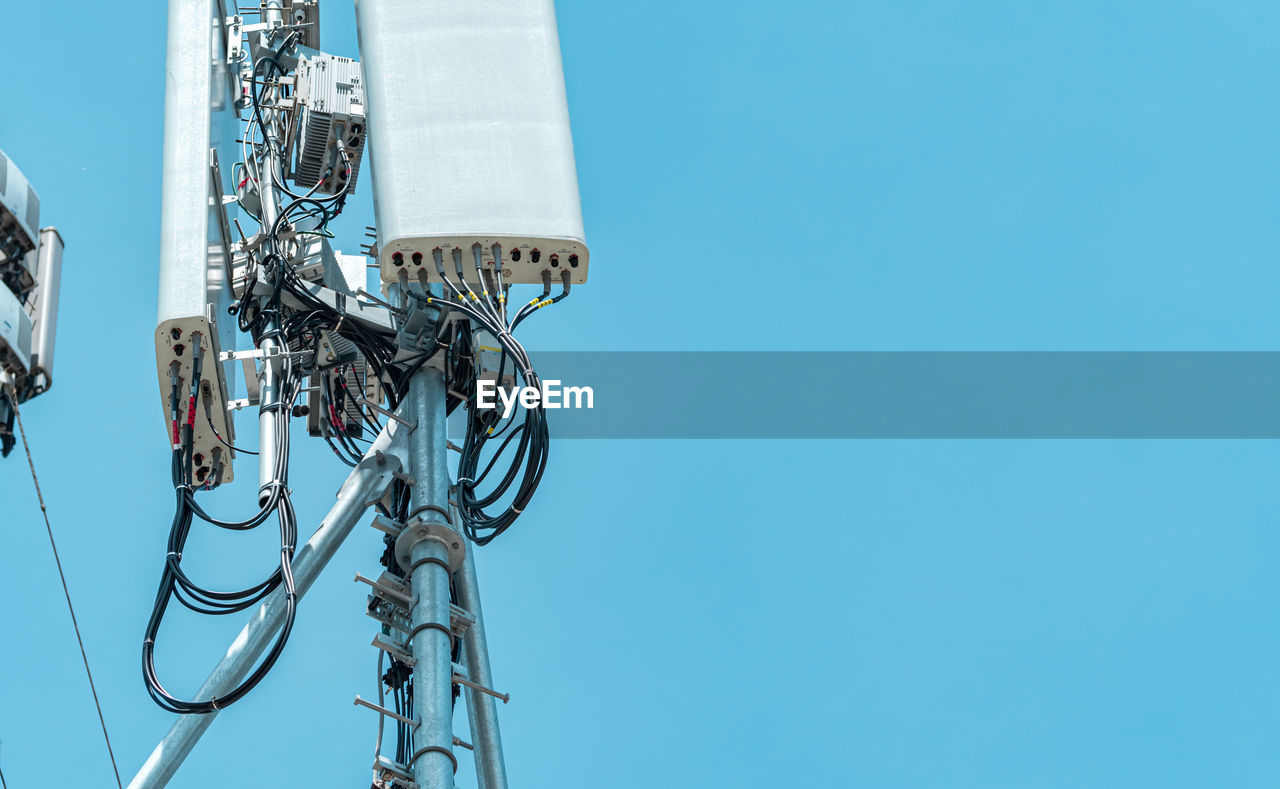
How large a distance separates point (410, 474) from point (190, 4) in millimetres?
4848

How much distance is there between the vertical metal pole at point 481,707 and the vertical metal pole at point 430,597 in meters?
0.50

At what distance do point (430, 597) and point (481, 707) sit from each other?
0.99 meters

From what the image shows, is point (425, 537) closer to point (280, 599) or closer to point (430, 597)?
point (430, 597)

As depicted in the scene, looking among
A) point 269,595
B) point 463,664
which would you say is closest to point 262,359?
Answer: point 269,595

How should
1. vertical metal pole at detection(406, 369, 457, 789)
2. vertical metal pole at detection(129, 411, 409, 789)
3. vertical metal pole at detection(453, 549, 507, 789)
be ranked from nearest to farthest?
vertical metal pole at detection(406, 369, 457, 789) < vertical metal pole at detection(129, 411, 409, 789) < vertical metal pole at detection(453, 549, 507, 789)

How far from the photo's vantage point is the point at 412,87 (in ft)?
46.5

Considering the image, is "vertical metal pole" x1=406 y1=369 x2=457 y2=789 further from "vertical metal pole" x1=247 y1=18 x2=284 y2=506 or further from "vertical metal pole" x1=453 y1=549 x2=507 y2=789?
"vertical metal pole" x1=247 y1=18 x2=284 y2=506

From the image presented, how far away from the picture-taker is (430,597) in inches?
545

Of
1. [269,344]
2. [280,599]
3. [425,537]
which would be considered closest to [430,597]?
[425,537]

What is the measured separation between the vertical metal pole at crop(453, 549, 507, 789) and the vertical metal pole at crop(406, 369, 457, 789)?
1.63 feet

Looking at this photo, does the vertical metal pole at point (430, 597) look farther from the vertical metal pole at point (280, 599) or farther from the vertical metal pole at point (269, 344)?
the vertical metal pole at point (269, 344)

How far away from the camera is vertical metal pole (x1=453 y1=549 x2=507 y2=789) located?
1405 cm

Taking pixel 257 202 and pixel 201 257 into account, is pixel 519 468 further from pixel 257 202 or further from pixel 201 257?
pixel 257 202

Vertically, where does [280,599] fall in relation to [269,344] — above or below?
below
